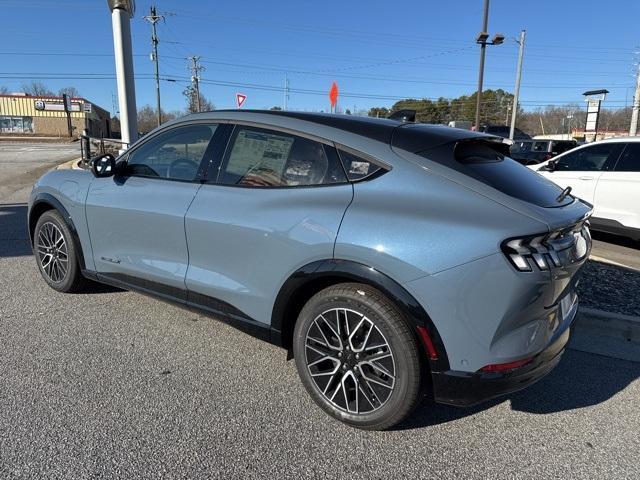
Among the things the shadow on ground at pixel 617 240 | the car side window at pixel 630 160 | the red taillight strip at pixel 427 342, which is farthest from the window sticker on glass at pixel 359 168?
the shadow on ground at pixel 617 240

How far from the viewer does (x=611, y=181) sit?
712 cm

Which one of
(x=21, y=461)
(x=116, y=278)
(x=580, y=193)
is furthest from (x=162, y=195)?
(x=580, y=193)

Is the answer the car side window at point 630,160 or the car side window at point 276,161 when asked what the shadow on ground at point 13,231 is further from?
the car side window at point 630,160

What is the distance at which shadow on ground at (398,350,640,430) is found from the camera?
2.82 m

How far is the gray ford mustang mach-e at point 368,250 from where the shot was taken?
2.25 metres

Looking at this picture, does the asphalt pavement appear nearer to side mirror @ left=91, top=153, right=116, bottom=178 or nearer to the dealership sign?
side mirror @ left=91, top=153, right=116, bottom=178

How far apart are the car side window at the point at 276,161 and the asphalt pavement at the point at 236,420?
1280 millimetres

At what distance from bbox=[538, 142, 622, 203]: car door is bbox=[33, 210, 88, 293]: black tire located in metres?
6.72

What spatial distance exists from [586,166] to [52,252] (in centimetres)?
749

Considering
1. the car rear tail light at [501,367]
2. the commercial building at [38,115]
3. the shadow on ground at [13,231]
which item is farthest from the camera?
the commercial building at [38,115]

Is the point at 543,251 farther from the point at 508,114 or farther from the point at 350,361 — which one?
Result: the point at 508,114

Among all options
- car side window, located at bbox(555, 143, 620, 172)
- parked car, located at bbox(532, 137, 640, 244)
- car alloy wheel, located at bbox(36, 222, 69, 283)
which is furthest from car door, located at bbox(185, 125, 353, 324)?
car side window, located at bbox(555, 143, 620, 172)

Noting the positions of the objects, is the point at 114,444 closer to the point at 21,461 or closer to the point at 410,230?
the point at 21,461

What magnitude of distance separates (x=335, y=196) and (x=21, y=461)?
2.00 metres
